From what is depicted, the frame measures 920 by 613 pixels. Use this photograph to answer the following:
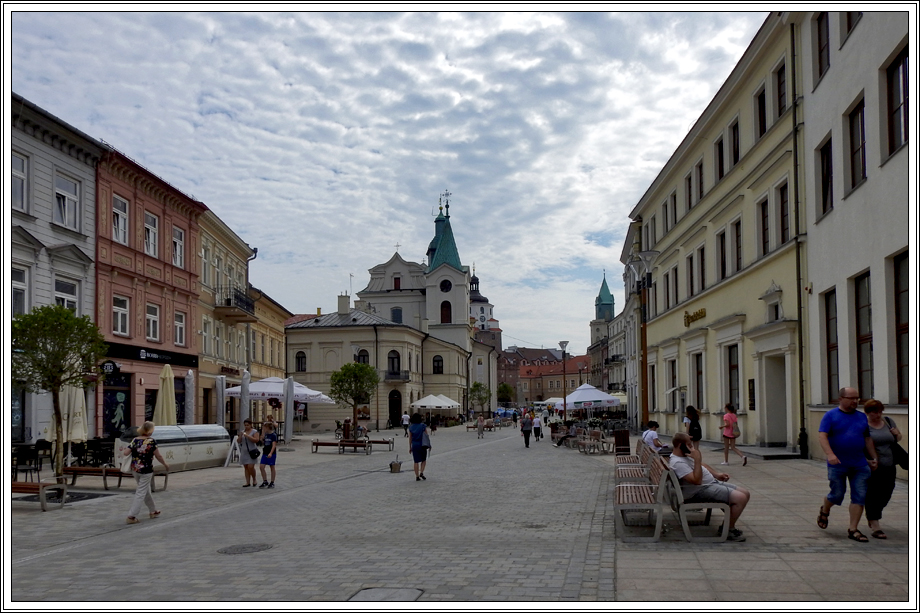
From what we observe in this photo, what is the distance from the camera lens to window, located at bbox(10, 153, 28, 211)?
23.8m

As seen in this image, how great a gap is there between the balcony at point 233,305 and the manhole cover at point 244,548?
31396 mm

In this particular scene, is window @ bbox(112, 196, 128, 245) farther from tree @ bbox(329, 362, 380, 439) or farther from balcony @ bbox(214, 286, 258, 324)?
tree @ bbox(329, 362, 380, 439)

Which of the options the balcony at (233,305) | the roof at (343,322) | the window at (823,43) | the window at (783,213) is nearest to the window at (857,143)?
the window at (823,43)

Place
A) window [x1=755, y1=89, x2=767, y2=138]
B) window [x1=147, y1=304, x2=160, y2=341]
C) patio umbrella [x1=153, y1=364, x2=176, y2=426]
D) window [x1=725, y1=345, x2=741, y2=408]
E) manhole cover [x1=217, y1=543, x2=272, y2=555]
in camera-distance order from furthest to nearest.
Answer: window [x1=147, y1=304, x2=160, y2=341] → window [x1=725, y1=345, x2=741, y2=408] → patio umbrella [x1=153, y1=364, x2=176, y2=426] → window [x1=755, y1=89, x2=767, y2=138] → manhole cover [x1=217, y1=543, x2=272, y2=555]

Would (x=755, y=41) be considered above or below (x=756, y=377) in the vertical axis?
above

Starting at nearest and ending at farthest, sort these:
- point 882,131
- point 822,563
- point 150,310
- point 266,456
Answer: point 822,563
point 882,131
point 266,456
point 150,310

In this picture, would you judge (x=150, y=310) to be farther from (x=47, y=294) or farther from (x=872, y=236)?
(x=872, y=236)

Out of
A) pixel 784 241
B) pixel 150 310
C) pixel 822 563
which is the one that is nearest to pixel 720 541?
pixel 822 563

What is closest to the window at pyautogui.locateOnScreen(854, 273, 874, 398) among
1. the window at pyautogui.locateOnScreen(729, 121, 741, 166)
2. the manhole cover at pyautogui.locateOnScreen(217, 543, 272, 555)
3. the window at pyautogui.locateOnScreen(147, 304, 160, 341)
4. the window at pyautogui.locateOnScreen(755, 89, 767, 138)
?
the window at pyautogui.locateOnScreen(755, 89, 767, 138)

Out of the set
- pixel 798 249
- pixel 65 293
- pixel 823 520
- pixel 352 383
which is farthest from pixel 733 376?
pixel 352 383

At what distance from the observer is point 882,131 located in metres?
15.4

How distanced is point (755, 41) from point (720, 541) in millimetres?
18080

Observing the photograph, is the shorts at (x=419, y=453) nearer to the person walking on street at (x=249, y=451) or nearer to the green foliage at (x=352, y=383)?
the person walking on street at (x=249, y=451)

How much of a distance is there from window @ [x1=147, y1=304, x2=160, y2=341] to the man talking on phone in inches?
1023
